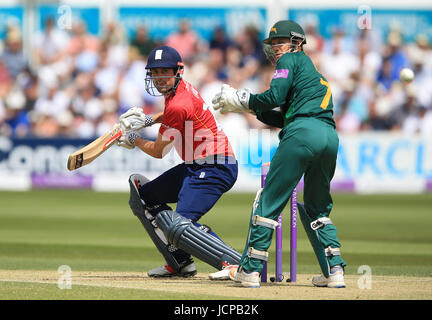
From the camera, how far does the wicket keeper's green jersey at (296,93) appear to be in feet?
20.7

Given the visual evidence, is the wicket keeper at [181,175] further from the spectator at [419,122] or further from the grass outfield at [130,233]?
the spectator at [419,122]

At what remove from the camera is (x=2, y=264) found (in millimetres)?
8781

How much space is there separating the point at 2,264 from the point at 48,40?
12.5m

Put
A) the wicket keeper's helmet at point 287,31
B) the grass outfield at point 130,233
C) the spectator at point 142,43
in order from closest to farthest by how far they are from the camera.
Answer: the wicket keeper's helmet at point 287,31
the grass outfield at point 130,233
the spectator at point 142,43

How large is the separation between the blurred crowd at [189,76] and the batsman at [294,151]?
11373mm

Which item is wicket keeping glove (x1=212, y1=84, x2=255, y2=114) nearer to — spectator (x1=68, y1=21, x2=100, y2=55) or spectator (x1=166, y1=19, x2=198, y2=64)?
spectator (x1=166, y1=19, x2=198, y2=64)

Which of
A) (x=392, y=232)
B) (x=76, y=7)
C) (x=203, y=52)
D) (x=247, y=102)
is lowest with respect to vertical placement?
(x=392, y=232)

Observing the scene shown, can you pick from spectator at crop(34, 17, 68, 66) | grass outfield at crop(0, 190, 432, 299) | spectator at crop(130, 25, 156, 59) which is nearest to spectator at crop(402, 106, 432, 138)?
grass outfield at crop(0, 190, 432, 299)

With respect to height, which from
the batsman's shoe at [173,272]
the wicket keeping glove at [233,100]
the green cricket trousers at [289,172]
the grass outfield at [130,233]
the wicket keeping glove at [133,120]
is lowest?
the grass outfield at [130,233]

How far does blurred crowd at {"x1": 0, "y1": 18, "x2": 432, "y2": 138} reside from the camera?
738 inches

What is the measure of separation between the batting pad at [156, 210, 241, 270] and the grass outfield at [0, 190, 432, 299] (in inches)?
28.3

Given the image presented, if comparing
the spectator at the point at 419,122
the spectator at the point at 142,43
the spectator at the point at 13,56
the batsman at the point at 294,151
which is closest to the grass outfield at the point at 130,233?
the batsman at the point at 294,151
